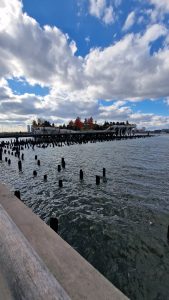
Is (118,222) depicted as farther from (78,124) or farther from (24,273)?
(78,124)

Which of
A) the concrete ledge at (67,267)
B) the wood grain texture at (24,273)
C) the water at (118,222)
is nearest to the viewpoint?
the wood grain texture at (24,273)

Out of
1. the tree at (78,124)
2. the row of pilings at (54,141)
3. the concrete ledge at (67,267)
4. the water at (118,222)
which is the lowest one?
the water at (118,222)

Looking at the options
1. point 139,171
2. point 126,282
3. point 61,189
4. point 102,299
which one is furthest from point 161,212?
point 139,171

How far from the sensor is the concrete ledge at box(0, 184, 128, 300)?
348cm

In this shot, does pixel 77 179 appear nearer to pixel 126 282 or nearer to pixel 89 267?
pixel 126 282

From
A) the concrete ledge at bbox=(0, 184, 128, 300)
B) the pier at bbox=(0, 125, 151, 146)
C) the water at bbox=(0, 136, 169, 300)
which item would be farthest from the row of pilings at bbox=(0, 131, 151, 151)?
the concrete ledge at bbox=(0, 184, 128, 300)

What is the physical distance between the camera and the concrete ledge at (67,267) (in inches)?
137

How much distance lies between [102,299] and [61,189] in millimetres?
12867

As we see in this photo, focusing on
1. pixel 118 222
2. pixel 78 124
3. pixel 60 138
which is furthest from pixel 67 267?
pixel 78 124

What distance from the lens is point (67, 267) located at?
13.5 feet

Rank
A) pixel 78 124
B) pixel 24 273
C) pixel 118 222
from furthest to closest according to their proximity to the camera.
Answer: pixel 78 124
pixel 118 222
pixel 24 273

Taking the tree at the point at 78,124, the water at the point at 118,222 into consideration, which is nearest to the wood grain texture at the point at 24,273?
the water at the point at 118,222

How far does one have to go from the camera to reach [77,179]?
19391 millimetres

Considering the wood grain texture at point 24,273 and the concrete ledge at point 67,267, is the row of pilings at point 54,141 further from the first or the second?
the wood grain texture at point 24,273
